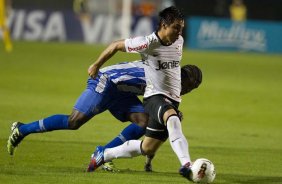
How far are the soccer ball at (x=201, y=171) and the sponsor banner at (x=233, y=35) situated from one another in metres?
26.7

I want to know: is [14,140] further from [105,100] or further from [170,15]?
[170,15]

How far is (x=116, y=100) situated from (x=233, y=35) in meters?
25.6

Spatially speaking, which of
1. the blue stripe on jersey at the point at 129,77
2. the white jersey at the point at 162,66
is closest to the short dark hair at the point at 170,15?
the white jersey at the point at 162,66

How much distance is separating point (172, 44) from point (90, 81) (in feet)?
4.52

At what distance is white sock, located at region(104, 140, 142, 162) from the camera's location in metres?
9.04

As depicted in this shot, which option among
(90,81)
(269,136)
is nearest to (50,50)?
(269,136)

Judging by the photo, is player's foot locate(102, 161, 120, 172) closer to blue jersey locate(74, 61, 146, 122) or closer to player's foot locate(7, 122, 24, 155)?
blue jersey locate(74, 61, 146, 122)

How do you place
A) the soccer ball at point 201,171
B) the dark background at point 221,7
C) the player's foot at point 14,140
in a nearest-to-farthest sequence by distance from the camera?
1. the soccer ball at point 201,171
2. the player's foot at point 14,140
3. the dark background at point 221,7

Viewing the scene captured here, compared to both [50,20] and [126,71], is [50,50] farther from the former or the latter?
[126,71]

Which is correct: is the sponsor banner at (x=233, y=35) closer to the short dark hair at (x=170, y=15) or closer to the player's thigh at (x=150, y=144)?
the player's thigh at (x=150, y=144)

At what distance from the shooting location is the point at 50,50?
30.6 metres

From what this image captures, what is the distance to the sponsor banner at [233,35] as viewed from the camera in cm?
3453

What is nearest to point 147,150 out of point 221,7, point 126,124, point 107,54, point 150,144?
point 150,144

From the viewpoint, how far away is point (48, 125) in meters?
9.76
